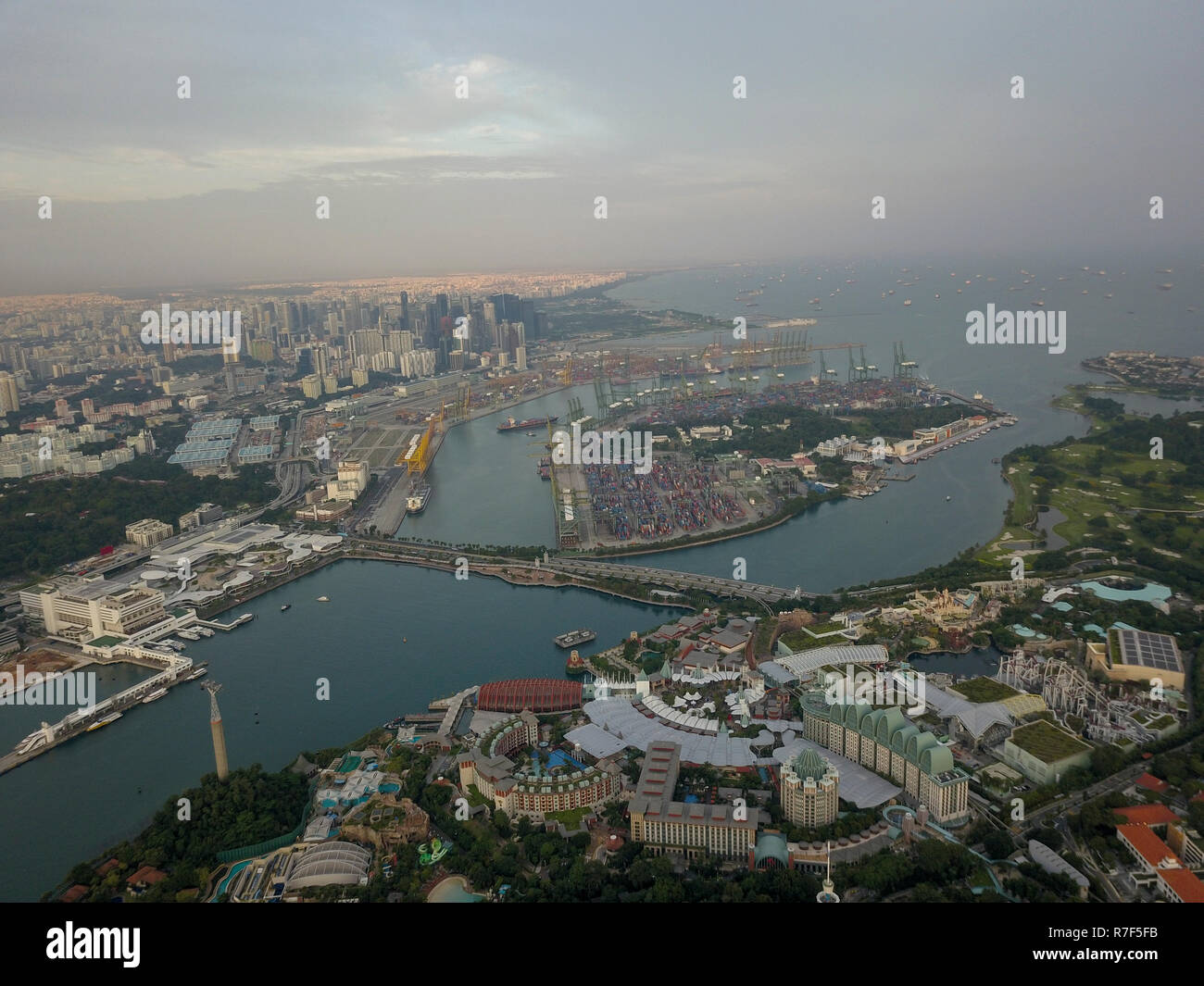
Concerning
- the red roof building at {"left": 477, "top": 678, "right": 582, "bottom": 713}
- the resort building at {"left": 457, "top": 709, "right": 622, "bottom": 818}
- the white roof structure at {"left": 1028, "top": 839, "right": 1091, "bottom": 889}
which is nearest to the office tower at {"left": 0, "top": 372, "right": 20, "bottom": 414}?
the red roof building at {"left": 477, "top": 678, "right": 582, "bottom": 713}

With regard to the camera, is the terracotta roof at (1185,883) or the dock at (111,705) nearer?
the terracotta roof at (1185,883)

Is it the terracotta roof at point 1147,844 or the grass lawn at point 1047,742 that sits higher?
the grass lawn at point 1047,742

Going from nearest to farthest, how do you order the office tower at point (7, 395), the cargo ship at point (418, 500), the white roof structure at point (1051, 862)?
the white roof structure at point (1051, 862) < the cargo ship at point (418, 500) < the office tower at point (7, 395)

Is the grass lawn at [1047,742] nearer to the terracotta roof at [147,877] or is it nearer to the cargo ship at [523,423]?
the terracotta roof at [147,877]

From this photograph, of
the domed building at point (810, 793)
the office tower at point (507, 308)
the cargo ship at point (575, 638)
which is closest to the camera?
the domed building at point (810, 793)

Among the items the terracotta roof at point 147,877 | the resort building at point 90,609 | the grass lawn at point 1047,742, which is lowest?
the terracotta roof at point 147,877

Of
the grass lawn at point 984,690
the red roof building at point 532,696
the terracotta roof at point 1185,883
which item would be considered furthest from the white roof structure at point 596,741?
the terracotta roof at point 1185,883
